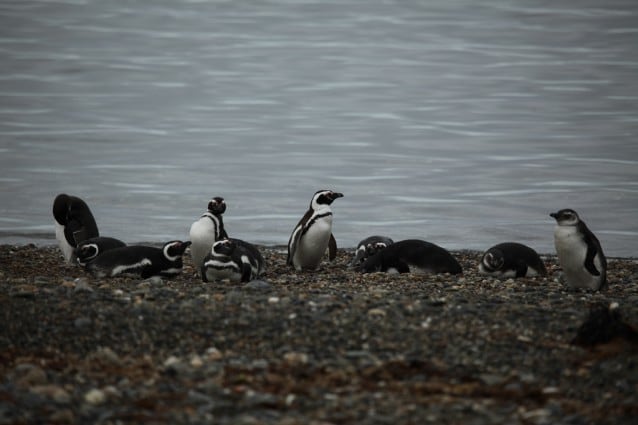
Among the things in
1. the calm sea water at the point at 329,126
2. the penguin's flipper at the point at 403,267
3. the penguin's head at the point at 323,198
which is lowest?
the penguin's flipper at the point at 403,267

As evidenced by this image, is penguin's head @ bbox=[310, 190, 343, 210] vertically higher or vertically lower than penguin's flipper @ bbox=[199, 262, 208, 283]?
higher

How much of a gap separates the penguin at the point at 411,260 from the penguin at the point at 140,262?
1591 millimetres

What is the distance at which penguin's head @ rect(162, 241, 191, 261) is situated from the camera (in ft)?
30.4

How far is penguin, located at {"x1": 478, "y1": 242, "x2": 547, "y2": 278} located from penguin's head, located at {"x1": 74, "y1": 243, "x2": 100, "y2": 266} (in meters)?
3.09

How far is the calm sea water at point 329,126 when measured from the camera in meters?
14.3

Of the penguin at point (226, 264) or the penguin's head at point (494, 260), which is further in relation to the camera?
the penguin's head at point (494, 260)

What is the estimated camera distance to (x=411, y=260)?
385 inches

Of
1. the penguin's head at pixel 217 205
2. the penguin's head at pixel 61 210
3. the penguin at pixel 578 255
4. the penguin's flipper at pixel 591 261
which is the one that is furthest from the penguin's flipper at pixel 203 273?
the penguin's flipper at pixel 591 261

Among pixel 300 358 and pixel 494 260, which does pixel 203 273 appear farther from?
pixel 300 358

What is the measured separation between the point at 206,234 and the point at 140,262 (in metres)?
0.71

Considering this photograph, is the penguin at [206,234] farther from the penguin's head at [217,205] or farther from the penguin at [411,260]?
the penguin at [411,260]

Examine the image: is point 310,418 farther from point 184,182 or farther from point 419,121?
point 419,121

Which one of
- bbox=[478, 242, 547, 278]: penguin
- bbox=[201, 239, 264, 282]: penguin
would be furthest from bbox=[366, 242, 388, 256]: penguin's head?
bbox=[201, 239, 264, 282]: penguin

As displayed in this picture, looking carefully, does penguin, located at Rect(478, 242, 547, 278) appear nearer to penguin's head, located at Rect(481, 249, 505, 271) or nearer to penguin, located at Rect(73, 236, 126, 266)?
penguin's head, located at Rect(481, 249, 505, 271)
